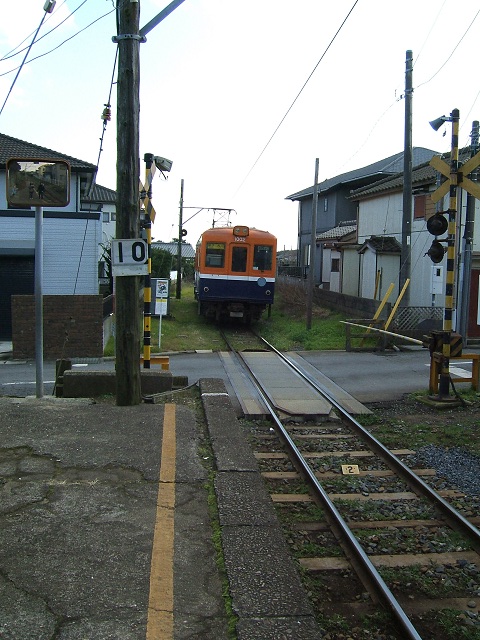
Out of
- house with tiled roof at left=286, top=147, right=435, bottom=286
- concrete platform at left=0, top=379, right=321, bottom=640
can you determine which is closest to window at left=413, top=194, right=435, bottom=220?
house with tiled roof at left=286, top=147, right=435, bottom=286

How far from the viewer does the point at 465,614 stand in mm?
3887

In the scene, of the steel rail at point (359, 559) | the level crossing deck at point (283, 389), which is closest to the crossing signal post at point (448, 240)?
the level crossing deck at point (283, 389)

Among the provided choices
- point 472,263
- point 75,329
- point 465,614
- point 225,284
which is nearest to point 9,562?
point 465,614

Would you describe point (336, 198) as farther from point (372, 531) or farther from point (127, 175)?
point (372, 531)

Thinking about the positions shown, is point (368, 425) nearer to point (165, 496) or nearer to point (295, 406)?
point (295, 406)

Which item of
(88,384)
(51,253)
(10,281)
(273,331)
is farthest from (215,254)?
(88,384)

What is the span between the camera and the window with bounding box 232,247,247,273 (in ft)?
67.9

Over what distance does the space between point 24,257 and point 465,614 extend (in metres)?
17.5

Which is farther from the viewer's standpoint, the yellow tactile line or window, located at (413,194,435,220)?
window, located at (413,194,435,220)

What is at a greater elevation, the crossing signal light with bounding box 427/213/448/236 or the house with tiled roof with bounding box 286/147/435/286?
the house with tiled roof with bounding box 286/147/435/286

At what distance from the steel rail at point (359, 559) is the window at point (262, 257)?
14167 millimetres

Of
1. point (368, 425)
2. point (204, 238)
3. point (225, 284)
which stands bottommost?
point (368, 425)

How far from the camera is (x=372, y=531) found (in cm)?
520

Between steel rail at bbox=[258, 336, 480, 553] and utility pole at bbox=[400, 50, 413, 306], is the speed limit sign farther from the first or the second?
utility pole at bbox=[400, 50, 413, 306]
